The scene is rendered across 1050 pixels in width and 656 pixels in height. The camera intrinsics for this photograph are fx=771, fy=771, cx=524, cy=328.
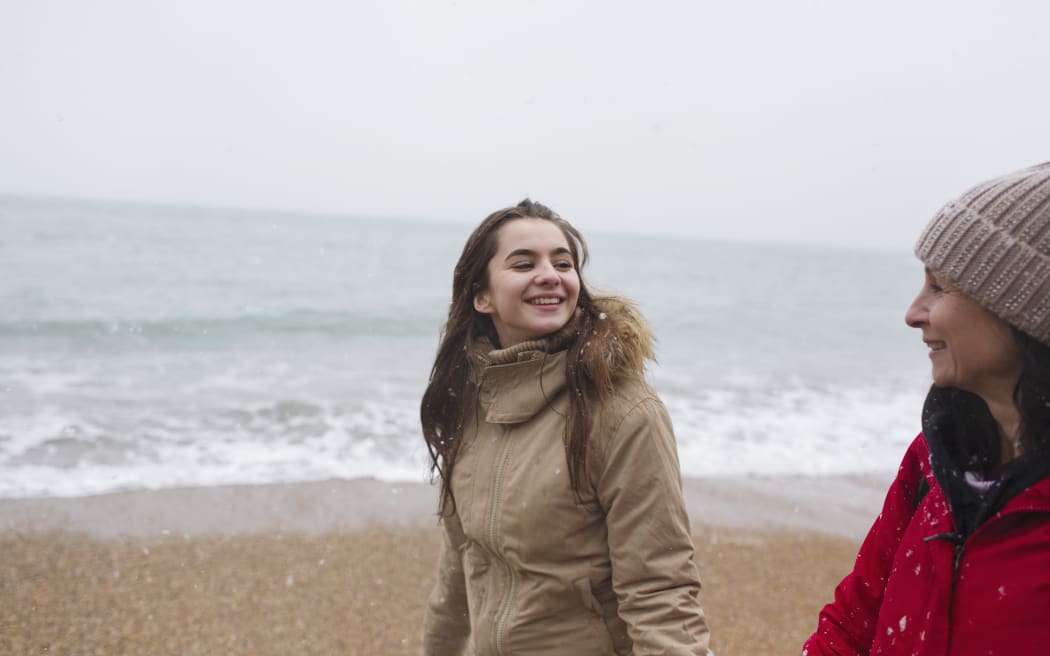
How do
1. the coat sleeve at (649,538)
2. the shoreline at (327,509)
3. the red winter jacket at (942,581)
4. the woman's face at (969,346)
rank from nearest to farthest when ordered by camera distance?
the red winter jacket at (942,581) < the woman's face at (969,346) < the coat sleeve at (649,538) < the shoreline at (327,509)

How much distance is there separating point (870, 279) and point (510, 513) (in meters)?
67.7

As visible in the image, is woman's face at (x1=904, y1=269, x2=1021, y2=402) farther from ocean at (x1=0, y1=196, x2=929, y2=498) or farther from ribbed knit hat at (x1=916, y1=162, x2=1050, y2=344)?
ocean at (x1=0, y1=196, x2=929, y2=498)

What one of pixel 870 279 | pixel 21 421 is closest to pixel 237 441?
pixel 21 421

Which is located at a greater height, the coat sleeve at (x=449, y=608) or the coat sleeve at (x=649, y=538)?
the coat sleeve at (x=649, y=538)

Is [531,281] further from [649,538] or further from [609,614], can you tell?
[609,614]

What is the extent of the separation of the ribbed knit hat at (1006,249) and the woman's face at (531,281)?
1027 mm

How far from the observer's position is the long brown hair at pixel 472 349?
206cm

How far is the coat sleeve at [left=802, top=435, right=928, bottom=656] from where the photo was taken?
1.70 metres

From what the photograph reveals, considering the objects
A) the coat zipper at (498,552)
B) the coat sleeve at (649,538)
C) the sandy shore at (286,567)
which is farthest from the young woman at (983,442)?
the sandy shore at (286,567)

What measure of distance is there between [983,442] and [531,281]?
1.21 metres

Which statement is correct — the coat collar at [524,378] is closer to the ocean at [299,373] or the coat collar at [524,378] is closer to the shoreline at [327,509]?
the ocean at [299,373]

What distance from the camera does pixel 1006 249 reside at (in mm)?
1418

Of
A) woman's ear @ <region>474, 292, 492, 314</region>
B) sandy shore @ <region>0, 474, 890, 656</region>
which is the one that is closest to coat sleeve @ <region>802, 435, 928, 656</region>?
woman's ear @ <region>474, 292, 492, 314</region>

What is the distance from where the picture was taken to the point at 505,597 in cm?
210
